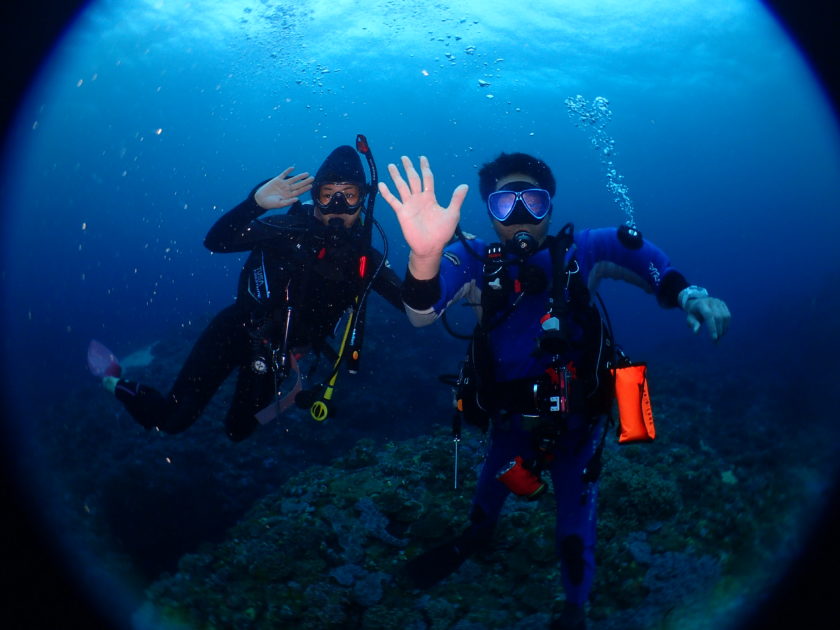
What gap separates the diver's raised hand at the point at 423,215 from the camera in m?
2.96

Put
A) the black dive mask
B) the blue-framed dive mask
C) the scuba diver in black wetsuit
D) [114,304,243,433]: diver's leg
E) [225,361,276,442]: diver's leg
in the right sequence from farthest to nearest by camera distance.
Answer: [225,361,276,442]: diver's leg < [114,304,243,433]: diver's leg < the black dive mask < the scuba diver in black wetsuit < the blue-framed dive mask

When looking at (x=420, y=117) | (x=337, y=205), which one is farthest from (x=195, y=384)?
(x=420, y=117)

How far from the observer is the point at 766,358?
19047 mm

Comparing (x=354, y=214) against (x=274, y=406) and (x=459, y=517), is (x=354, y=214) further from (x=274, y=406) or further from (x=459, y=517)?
(x=459, y=517)

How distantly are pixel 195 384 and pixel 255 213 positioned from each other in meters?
2.23

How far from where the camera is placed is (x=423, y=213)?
9.85 feet

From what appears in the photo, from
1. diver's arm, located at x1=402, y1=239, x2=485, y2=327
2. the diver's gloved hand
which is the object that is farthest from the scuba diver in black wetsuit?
the diver's gloved hand

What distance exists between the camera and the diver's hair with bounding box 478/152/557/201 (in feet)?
13.7

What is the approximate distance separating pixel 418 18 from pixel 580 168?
185ft

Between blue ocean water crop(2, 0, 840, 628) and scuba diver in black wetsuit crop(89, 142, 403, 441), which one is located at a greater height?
blue ocean water crop(2, 0, 840, 628)

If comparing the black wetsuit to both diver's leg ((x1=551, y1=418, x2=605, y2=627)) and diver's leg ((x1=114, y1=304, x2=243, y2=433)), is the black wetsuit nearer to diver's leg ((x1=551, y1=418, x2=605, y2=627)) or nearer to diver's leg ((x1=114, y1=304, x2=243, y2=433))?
diver's leg ((x1=114, y1=304, x2=243, y2=433))

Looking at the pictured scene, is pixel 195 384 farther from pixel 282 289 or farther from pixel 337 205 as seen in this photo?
pixel 337 205

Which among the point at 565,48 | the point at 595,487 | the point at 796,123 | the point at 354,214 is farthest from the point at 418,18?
the point at 796,123

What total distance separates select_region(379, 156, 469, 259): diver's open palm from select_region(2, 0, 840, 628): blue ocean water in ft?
11.6
